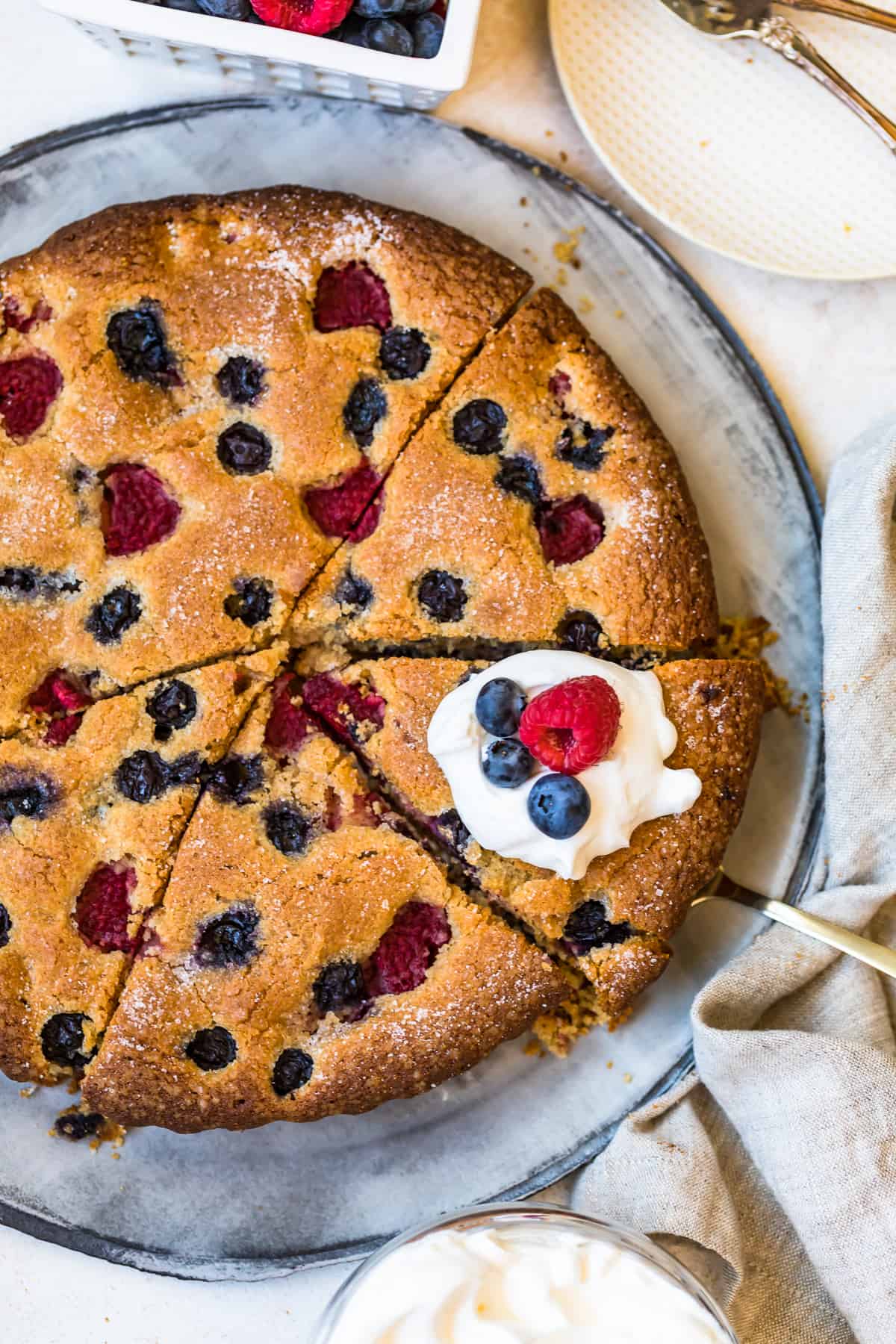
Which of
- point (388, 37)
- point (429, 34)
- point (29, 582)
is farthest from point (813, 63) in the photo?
point (29, 582)

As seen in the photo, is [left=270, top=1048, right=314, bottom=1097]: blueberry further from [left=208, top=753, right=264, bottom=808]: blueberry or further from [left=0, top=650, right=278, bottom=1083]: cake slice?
[left=208, top=753, right=264, bottom=808]: blueberry

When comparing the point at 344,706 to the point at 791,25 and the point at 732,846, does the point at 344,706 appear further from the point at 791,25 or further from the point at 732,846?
the point at 791,25

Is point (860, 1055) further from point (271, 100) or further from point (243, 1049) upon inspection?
point (271, 100)

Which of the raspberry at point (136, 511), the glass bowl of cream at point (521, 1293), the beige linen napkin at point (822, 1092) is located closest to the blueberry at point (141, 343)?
the raspberry at point (136, 511)

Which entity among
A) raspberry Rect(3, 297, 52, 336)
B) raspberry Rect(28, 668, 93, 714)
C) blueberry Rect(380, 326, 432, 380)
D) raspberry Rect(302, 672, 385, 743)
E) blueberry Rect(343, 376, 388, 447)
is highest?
blueberry Rect(380, 326, 432, 380)

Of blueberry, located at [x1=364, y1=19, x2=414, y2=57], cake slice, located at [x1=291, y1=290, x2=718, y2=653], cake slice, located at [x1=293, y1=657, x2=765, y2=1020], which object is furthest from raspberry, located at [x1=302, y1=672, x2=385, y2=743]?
blueberry, located at [x1=364, y1=19, x2=414, y2=57]

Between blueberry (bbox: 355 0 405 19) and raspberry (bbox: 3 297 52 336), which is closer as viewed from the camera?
blueberry (bbox: 355 0 405 19)

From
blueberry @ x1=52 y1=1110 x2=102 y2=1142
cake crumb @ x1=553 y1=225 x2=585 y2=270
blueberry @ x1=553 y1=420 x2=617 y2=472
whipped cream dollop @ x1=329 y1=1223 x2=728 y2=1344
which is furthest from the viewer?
cake crumb @ x1=553 y1=225 x2=585 y2=270
